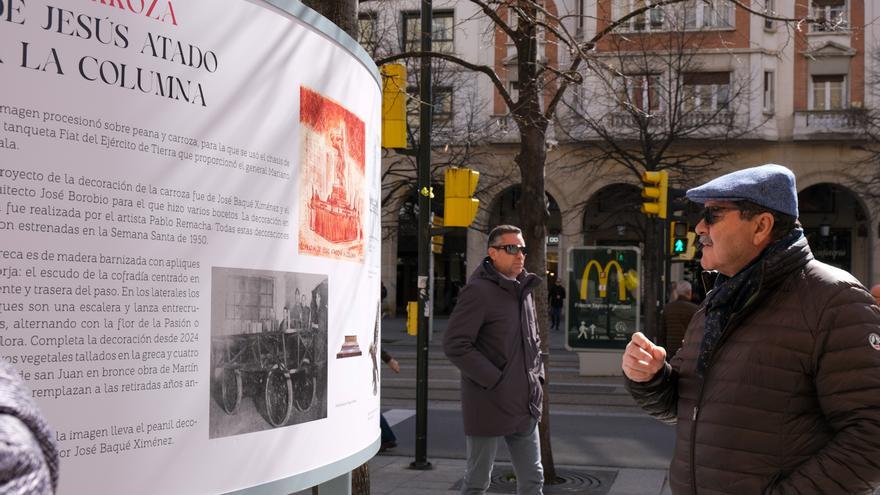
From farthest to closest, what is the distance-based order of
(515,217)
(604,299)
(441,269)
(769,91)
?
1. (441,269)
2. (515,217)
3. (769,91)
4. (604,299)

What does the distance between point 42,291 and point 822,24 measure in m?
7.57

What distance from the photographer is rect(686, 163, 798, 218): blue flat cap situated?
2.75 meters

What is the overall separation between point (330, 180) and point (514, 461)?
3.22 metres

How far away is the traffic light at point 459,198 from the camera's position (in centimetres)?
1096

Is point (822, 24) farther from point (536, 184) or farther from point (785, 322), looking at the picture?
point (785, 322)

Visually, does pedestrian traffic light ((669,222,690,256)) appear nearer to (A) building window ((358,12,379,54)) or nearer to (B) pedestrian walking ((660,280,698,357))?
(B) pedestrian walking ((660,280,698,357))

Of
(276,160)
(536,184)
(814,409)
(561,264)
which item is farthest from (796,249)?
(561,264)

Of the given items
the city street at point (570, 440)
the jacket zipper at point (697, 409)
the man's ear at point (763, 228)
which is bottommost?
the city street at point (570, 440)

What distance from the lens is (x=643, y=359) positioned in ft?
9.54

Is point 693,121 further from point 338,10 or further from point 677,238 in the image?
point 338,10

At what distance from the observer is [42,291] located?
7.30 ft

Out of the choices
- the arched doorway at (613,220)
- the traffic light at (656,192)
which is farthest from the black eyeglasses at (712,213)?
the arched doorway at (613,220)

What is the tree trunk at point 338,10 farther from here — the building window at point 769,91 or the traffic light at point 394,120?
the building window at point 769,91

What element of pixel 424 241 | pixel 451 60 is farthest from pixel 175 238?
pixel 424 241
